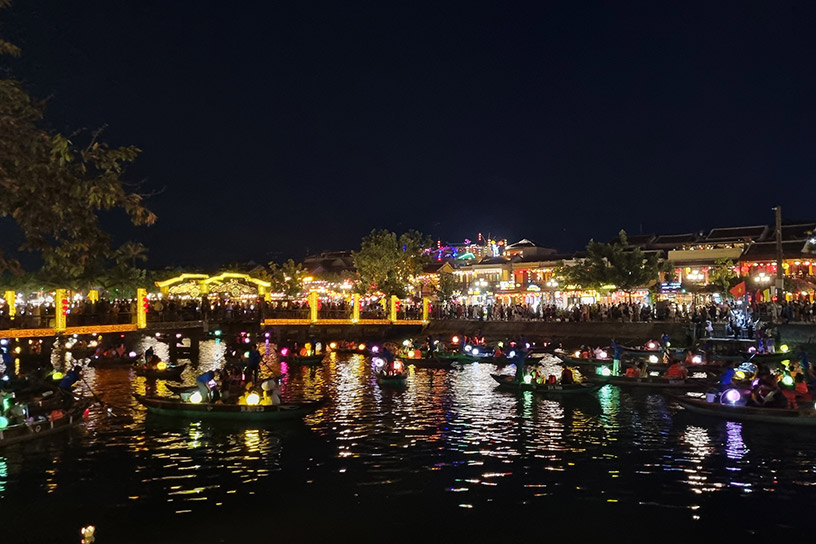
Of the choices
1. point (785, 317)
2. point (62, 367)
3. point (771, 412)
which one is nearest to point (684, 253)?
point (785, 317)

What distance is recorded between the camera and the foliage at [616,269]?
6219 centimetres

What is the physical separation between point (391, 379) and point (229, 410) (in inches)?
435

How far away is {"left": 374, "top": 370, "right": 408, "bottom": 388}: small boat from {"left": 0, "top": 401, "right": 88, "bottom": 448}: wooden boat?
13.9 m

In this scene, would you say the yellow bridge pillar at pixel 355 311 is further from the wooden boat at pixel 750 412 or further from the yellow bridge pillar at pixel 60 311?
the wooden boat at pixel 750 412

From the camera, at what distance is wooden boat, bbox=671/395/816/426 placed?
2284cm

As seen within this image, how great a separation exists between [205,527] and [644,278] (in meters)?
53.9

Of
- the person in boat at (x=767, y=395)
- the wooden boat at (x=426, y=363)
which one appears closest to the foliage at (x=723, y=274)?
the wooden boat at (x=426, y=363)

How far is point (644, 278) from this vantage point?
6266cm

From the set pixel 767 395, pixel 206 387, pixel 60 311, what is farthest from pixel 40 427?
pixel 767 395

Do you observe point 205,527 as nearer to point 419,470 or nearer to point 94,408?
point 419,470

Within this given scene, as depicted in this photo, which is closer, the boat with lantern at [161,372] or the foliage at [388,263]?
the boat with lantern at [161,372]

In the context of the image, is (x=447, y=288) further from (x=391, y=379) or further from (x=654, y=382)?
(x=654, y=382)

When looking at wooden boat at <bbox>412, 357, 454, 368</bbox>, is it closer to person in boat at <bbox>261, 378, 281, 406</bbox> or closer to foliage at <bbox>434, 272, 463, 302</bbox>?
person in boat at <bbox>261, 378, 281, 406</bbox>

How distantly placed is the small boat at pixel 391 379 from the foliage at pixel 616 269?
33.3 metres
